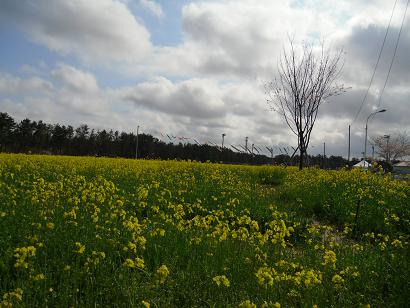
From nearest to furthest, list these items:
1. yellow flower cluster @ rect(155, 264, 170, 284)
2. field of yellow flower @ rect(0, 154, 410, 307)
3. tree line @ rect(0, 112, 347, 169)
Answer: yellow flower cluster @ rect(155, 264, 170, 284)
field of yellow flower @ rect(0, 154, 410, 307)
tree line @ rect(0, 112, 347, 169)

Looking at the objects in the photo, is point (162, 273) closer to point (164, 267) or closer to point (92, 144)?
point (164, 267)

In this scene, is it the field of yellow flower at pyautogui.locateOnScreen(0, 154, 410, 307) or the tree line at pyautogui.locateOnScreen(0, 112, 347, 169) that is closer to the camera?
the field of yellow flower at pyautogui.locateOnScreen(0, 154, 410, 307)

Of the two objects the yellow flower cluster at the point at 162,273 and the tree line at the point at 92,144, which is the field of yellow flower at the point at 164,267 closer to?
the yellow flower cluster at the point at 162,273

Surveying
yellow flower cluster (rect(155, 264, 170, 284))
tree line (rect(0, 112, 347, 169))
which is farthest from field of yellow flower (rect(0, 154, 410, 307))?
tree line (rect(0, 112, 347, 169))

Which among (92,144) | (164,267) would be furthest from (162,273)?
(92,144)

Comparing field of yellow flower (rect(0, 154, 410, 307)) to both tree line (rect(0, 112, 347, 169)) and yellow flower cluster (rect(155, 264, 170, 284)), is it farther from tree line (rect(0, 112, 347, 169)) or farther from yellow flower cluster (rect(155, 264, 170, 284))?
tree line (rect(0, 112, 347, 169))

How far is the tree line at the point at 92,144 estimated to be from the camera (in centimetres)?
6412

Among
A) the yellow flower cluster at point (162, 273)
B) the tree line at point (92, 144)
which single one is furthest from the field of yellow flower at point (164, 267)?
the tree line at point (92, 144)

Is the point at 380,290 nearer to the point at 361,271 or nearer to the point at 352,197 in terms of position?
the point at 361,271

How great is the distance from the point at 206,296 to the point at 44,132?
77.6m

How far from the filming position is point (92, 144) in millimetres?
76125

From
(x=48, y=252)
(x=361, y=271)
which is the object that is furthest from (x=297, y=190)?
(x=48, y=252)

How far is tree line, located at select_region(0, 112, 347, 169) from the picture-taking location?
6412 centimetres

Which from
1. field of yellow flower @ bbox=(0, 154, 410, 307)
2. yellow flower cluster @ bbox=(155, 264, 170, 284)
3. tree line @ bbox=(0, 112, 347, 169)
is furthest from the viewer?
tree line @ bbox=(0, 112, 347, 169)
